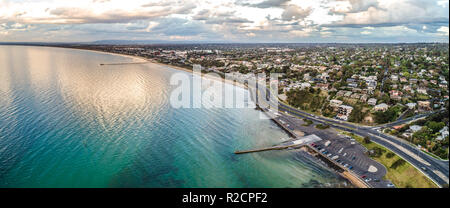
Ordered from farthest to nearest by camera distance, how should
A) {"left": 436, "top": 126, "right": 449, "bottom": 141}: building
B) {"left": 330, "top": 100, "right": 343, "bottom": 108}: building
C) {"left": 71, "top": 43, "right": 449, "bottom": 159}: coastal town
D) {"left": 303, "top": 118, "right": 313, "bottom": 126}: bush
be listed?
{"left": 330, "top": 100, "right": 343, "bottom": 108}: building < {"left": 303, "top": 118, "right": 313, "bottom": 126}: bush < {"left": 71, "top": 43, "right": 449, "bottom": 159}: coastal town < {"left": 436, "top": 126, "right": 449, "bottom": 141}: building

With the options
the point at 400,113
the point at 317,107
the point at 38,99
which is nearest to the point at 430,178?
the point at 400,113

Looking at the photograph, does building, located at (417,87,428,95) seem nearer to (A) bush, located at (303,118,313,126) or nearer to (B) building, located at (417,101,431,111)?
(B) building, located at (417,101,431,111)

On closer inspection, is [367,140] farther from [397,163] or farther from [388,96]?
[388,96]

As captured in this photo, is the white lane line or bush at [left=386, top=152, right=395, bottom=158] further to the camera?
bush at [left=386, top=152, right=395, bottom=158]

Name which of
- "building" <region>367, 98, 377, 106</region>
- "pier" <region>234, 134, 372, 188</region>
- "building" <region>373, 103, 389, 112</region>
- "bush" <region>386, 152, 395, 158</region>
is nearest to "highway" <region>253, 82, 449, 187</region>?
"bush" <region>386, 152, 395, 158</region>

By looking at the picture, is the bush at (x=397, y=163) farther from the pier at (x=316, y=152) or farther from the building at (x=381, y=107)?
the building at (x=381, y=107)
